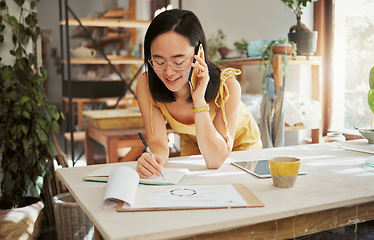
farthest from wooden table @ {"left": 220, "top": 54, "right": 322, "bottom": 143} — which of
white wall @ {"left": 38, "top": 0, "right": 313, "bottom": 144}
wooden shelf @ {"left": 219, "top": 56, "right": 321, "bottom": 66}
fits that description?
white wall @ {"left": 38, "top": 0, "right": 313, "bottom": 144}

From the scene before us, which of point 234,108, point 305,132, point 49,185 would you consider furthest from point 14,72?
point 305,132

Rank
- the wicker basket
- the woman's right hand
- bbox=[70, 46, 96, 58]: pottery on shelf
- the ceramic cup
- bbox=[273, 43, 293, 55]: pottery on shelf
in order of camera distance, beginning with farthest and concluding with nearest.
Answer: bbox=[70, 46, 96, 58]: pottery on shelf
bbox=[273, 43, 293, 55]: pottery on shelf
the wicker basket
the woman's right hand
the ceramic cup

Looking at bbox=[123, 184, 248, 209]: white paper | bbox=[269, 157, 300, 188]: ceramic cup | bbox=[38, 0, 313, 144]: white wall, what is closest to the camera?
bbox=[123, 184, 248, 209]: white paper

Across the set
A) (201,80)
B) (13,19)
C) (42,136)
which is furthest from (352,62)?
(13,19)

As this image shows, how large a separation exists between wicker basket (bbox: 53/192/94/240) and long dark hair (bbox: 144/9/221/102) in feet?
3.01

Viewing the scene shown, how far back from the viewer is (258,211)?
2.75ft

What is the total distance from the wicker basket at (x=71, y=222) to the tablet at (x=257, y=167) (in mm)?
1175

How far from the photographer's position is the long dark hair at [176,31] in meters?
1.42

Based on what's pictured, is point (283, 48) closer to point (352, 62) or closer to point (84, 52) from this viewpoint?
point (352, 62)

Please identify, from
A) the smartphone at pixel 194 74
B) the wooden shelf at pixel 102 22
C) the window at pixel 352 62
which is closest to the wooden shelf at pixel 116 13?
the wooden shelf at pixel 102 22

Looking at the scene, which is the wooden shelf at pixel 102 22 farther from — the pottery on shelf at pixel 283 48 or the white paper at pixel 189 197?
the white paper at pixel 189 197

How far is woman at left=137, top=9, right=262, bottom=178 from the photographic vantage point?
1.38 meters

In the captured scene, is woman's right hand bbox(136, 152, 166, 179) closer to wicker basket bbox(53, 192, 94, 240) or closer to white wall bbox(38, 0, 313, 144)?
wicker basket bbox(53, 192, 94, 240)

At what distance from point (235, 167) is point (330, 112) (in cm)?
200
